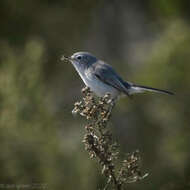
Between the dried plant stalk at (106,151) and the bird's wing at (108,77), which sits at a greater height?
the bird's wing at (108,77)

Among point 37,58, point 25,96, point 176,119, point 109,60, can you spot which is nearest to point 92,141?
point 25,96

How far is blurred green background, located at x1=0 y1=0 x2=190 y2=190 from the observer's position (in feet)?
21.0

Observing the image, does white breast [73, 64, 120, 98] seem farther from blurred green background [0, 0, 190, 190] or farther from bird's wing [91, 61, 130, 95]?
blurred green background [0, 0, 190, 190]

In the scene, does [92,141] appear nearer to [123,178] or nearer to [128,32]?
[123,178]

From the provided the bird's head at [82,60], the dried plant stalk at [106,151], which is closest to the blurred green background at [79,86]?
the bird's head at [82,60]

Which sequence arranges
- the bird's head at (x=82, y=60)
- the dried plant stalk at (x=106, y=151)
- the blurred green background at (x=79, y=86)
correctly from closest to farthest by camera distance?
the dried plant stalk at (x=106, y=151), the bird's head at (x=82, y=60), the blurred green background at (x=79, y=86)

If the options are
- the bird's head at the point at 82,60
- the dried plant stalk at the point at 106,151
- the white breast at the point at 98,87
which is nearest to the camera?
the dried plant stalk at the point at 106,151

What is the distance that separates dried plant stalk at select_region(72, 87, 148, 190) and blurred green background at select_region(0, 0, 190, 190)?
1.93 metres

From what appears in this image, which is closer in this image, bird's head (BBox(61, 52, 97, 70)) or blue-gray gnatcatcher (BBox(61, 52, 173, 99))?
blue-gray gnatcatcher (BBox(61, 52, 173, 99))

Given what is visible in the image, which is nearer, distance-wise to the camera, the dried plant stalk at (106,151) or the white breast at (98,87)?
the dried plant stalk at (106,151)

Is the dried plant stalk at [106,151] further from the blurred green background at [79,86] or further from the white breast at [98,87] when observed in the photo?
the white breast at [98,87]

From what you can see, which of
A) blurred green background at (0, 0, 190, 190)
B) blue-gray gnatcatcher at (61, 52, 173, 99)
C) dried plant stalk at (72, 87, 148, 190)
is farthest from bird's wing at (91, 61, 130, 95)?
dried plant stalk at (72, 87, 148, 190)

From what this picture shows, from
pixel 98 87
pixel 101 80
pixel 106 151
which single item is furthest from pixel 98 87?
pixel 106 151

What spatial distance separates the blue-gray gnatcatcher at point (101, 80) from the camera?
5527 mm
